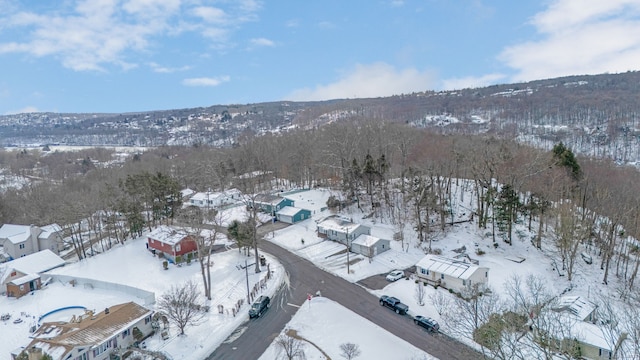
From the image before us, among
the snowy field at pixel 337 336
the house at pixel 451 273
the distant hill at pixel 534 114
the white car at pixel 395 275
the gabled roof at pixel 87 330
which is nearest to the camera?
the gabled roof at pixel 87 330

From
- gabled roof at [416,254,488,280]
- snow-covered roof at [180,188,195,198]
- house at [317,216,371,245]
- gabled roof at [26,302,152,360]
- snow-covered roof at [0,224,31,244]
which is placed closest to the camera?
gabled roof at [26,302,152,360]

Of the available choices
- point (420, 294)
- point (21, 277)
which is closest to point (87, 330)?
point (21, 277)

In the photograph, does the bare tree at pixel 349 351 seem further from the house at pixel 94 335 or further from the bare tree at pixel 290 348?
the house at pixel 94 335

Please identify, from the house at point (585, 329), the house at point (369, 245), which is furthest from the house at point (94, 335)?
the house at point (585, 329)

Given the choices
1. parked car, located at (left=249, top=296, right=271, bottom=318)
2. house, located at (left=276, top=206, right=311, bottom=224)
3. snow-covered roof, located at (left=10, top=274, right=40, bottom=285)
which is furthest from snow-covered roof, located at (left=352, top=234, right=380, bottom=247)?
snow-covered roof, located at (left=10, top=274, right=40, bottom=285)

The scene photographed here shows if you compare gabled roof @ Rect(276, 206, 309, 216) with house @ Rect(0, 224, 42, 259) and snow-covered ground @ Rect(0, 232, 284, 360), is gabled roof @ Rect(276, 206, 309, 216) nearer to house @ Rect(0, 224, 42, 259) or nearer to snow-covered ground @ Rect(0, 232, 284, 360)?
snow-covered ground @ Rect(0, 232, 284, 360)

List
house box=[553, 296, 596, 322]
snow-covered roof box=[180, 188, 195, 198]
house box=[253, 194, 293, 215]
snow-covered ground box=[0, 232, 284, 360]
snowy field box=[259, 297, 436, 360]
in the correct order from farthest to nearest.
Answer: snow-covered roof box=[180, 188, 195, 198] < house box=[253, 194, 293, 215] < house box=[553, 296, 596, 322] < snow-covered ground box=[0, 232, 284, 360] < snowy field box=[259, 297, 436, 360]

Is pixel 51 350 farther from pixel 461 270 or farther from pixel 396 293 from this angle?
pixel 461 270

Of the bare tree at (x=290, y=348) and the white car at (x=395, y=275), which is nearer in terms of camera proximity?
the bare tree at (x=290, y=348)
